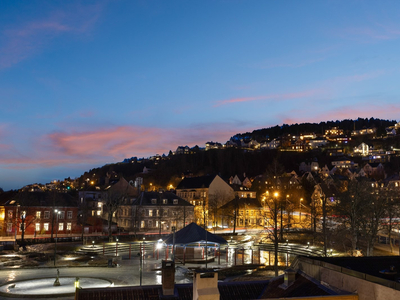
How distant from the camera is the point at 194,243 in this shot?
4234cm

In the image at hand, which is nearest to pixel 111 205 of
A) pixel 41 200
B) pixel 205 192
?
pixel 41 200

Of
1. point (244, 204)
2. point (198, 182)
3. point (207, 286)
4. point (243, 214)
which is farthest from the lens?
point (198, 182)

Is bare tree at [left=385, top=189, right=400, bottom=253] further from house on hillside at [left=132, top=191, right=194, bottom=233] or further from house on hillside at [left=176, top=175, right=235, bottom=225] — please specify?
house on hillside at [left=176, top=175, right=235, bottom=225]

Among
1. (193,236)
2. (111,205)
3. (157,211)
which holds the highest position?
(111,205)

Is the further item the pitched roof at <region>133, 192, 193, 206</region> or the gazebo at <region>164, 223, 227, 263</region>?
the pitched roof at <region>133, 192, 193, 206</region>

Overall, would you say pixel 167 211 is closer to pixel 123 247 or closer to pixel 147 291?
pixel 123 247

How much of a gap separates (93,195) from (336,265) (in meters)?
82.0

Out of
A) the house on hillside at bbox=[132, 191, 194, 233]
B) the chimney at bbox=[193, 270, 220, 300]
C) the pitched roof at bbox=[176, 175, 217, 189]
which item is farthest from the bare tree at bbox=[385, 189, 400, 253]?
the pitched roof at bbox=[176, 175, 217, 189]

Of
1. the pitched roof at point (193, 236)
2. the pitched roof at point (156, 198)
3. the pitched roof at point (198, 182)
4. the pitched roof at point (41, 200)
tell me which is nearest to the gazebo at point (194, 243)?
the pitched roof at point (193, 236)

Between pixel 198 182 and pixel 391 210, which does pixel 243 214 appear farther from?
pixel 391 210

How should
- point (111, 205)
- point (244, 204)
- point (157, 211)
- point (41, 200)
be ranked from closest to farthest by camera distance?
point (41, 200) < point (157, 211) < point (111, 205) < point (244, 204)

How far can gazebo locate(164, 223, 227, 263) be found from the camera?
4169 cm

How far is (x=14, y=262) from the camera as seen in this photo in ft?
129

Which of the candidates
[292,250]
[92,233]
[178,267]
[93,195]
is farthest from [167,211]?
[178,267]
